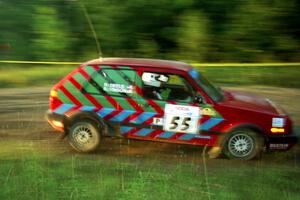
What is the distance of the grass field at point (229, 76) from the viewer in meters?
16.8

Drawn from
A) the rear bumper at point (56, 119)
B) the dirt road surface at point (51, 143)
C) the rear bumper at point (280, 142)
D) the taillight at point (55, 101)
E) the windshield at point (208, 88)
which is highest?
the windshield at point (208, 88)

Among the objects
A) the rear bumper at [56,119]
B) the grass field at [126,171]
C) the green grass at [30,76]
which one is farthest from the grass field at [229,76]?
the rear bumper at [56,119]

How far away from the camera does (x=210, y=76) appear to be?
17609mm

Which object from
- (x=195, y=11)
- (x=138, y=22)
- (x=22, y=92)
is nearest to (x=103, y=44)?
(x=138, y=22)

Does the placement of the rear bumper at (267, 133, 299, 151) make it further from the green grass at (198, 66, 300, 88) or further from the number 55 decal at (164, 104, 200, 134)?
the green grass at (198, 66, 300, 88)

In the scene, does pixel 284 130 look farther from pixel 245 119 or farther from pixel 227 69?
pixel 227 69

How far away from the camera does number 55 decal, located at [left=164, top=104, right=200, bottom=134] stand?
8.38 metres

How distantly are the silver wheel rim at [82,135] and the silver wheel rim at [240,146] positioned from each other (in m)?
2.38

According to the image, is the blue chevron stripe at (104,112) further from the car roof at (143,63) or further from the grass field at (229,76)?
the grass field at (229,76)

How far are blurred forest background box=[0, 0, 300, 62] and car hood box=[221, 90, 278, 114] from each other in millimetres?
12816

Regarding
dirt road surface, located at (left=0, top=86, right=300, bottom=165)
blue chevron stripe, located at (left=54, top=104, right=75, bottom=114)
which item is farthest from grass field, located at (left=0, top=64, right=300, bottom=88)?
blue chevron stripe, located at (left=54, top=104, right=75, bottom=114)

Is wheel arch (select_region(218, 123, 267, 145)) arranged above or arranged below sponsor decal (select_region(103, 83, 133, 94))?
below

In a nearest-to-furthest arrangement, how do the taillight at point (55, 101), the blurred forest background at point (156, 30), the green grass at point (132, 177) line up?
the green grass at point (132, 177) < the taillight at point (55, 101) < the blurred forest background at point (156, 30)

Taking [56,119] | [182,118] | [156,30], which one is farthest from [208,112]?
[156,30]
